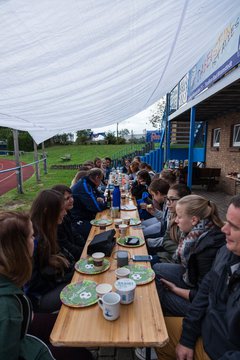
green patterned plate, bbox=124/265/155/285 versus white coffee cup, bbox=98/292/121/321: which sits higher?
white coffee cup, bbox=98/292/121/321

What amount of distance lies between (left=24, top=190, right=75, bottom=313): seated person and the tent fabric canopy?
0.99 metres

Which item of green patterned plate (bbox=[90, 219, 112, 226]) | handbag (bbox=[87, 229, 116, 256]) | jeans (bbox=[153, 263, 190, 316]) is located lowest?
jeans (bbox=[153, 263, 190, 316])

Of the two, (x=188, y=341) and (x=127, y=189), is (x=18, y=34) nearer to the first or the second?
(x=188, y=341)

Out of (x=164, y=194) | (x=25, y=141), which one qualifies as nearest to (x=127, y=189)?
(x=164, y=194)

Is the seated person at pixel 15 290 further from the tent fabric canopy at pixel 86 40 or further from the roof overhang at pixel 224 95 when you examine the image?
the roof overhang at pixel 224 95

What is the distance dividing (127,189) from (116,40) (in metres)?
3.90

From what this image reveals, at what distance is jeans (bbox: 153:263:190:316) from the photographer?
1.92 m

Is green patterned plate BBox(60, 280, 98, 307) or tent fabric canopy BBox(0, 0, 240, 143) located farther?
green patterned plate BBox(60, 280, 98, 307)

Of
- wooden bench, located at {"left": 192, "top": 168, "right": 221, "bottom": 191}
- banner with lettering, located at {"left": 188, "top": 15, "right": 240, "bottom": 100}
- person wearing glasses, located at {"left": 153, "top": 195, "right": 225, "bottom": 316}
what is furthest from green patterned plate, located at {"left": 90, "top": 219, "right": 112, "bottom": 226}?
wooden bench, located at {"left": 192, "top": 168, "right": 221, "bottom": 191}

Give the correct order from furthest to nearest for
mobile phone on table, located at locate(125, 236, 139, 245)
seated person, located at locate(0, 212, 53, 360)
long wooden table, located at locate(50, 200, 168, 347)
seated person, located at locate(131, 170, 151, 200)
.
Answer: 1. seated person, located at locate(131, 170, 151, 200)
2. mobile phone on table, located at locate(125, 236, 139, 245)
3. long wooden table, located at locate(50, 200, 168, 347)
4. seated person, located at locate(0, 212, 53, 360)

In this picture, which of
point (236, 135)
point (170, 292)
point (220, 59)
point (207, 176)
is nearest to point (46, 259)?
point (170, 292)

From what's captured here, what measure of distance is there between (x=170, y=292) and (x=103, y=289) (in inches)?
30.0

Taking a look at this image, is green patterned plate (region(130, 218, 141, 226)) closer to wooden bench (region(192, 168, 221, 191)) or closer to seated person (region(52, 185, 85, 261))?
seated person (region(52, 185, 85, 261))

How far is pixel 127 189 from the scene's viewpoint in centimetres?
548
